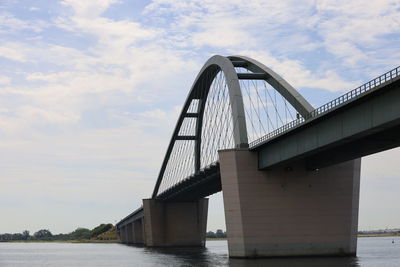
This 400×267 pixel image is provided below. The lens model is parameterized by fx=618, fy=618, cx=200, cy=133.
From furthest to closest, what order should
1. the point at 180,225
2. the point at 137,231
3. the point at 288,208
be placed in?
the point at 137,231 < the point at 180,225 < the point at 288,208

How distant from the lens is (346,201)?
53188 mm

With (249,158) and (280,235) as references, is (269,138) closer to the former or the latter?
(249,158)

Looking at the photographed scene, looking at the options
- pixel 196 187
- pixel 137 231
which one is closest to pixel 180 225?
pixel 196 187

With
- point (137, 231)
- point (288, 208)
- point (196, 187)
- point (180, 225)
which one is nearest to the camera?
point (288, 208)

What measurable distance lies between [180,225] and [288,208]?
59476mm

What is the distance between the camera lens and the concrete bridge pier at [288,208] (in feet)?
169

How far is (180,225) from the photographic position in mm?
109875

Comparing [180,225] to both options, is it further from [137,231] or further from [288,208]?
[288,208]

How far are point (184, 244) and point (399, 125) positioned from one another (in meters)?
75.8

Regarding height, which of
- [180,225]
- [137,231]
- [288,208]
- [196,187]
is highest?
[196,187]

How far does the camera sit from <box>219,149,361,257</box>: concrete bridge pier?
5159cm

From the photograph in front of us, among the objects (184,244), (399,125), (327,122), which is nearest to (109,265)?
(327,122)

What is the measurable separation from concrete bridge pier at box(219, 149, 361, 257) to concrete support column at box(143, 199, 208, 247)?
2217 inches

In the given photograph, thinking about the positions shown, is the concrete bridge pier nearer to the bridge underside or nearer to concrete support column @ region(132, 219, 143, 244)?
the bridge underside
